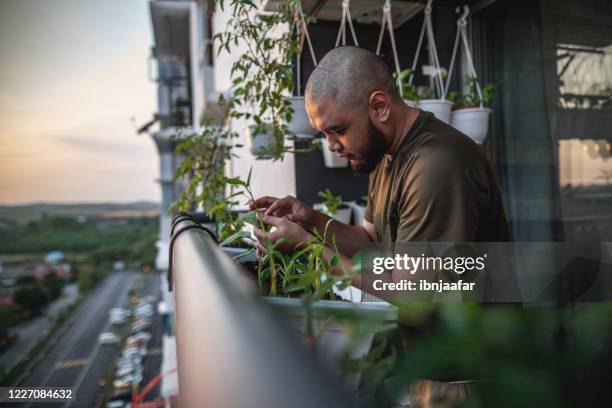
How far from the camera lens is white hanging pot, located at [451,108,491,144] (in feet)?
5.92

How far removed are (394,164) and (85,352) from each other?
20.9 ft

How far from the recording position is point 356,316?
1.03ft

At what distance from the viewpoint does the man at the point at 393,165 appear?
0.96m

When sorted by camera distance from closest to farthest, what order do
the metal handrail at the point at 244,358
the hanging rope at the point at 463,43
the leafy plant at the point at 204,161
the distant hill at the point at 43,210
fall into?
the metal handrail at the point at 244,358 < the distant hill at the point at 43,210 < the hanging rope at the point at 463,43 < the leafy plant at the point at 204,161

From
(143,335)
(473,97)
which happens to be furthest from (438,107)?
(143,335)

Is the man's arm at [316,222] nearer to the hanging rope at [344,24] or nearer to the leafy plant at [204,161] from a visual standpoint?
the hanging rope at [344,24]

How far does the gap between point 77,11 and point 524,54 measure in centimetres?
241

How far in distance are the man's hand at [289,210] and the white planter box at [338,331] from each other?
0.74 meters

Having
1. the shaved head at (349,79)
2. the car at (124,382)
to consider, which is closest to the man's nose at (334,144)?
the shaved head at (349,79)

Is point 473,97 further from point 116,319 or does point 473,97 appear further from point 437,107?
point 116,319

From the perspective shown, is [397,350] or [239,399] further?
[397,350]

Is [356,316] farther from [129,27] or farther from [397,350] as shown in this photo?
[129,27]

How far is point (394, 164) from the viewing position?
1192mm

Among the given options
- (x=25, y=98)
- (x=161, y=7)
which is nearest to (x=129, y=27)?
(x=161, y=7)
